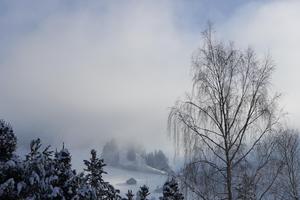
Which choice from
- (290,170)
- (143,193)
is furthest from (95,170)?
(290,170)

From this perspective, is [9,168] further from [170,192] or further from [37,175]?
[170,192]

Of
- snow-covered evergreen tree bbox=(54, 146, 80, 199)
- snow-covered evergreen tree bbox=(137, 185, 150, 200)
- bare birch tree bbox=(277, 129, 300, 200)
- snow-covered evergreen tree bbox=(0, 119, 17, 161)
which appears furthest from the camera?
snow-covered evergreen tree bbox=(137, 185, 150, 200)

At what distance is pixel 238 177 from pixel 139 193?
19071 millimetres

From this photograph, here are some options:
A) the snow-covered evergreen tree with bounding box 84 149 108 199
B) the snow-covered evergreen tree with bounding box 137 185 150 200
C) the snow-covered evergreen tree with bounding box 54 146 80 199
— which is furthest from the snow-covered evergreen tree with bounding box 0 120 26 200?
the snow-covered evergreen tree with bounding box 137 185 150 200

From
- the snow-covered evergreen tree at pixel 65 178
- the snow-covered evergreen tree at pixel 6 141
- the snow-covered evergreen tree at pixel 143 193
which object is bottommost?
the snow-covered evergreen tree at pixel 143 193

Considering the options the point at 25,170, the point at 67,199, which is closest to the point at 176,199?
the point at 67,199

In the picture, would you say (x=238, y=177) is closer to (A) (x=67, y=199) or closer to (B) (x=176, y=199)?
(A) (x=67, y=199)

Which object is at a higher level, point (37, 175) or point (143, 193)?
point (37, 175)

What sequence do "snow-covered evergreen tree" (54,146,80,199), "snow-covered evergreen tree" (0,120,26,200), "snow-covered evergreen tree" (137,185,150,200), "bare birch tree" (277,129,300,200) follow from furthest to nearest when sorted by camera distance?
"snow-covered evergreen tree" (137,185,150,200), "bare birch tree" (277,129,300,200), "snow-covered evergreen tree" (54,146,80,199), "snow-covered evergreen tree" (0,120,26,200)

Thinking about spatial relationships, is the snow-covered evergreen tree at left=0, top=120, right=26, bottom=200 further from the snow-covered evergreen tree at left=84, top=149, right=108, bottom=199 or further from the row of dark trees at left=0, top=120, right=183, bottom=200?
the snow-covered evergreen tree at left=84, top=149, right=108, bottom=199

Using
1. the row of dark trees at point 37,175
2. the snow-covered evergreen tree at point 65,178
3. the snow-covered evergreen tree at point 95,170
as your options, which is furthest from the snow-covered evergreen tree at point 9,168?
the snow-covered evergreen tree at point 95,170

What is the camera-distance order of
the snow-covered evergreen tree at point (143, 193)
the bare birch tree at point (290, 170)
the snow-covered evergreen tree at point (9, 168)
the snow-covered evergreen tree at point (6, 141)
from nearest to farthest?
1. the snow-covered evergreen tree at point (9, 168)
2. the snow-covered evergreen tree at point (6, 141)
3. the bare birch tree at point (290, 170)
4. the snow-covered evergreen tree at point (143, 193)

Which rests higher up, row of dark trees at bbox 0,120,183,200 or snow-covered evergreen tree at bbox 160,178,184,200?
row of dark trees at bbox 0,120,183,200

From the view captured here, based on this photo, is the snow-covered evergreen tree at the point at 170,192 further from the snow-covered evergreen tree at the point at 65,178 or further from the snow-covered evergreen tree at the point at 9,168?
the snow-covered evergreen tree at the point at 9,168
